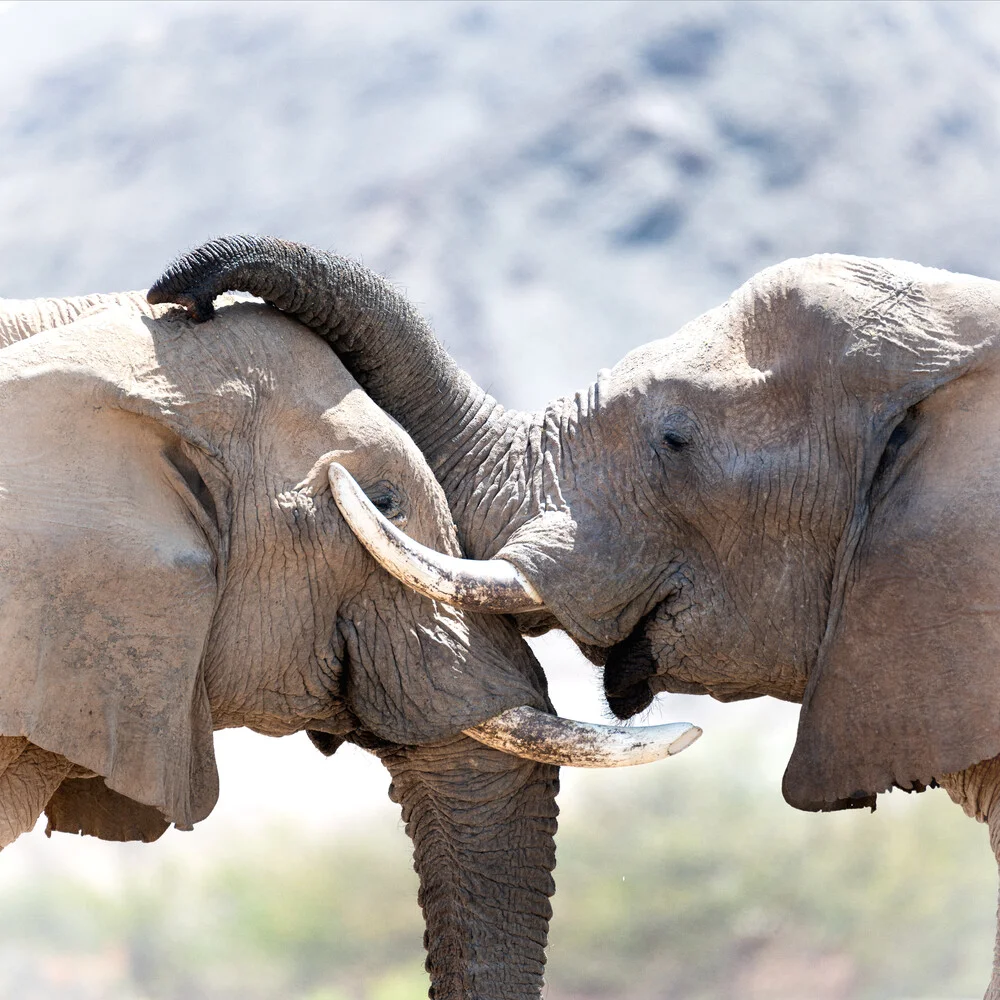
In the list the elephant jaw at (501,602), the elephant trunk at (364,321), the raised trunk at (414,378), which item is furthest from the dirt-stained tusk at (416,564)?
the elephant trunk at (364,321)

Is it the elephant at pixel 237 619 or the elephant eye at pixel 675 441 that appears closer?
the elephant at pixel 237 619

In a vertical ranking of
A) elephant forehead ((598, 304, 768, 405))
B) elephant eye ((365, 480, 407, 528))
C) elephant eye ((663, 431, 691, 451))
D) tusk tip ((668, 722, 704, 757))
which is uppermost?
elephant forehead ((598, 304, 768, 405))

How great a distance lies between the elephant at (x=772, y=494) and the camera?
430 cm

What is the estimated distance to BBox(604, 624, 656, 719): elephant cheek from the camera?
477 cm

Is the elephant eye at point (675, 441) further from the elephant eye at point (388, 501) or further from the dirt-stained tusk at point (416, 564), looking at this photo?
the elephant eye at point (388, 501)

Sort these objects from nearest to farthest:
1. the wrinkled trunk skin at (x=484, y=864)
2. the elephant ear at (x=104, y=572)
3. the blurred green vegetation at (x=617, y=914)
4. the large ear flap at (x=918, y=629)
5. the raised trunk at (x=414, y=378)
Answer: the elephant ear at (x=104, y=572) → the large ear flap at (x=918, y=629) → the raised trunk at (x=414, y=378) → the wrinkled trunk skin at (x=484, y=864) → the blurred green vegetation at (x=617, y=914)

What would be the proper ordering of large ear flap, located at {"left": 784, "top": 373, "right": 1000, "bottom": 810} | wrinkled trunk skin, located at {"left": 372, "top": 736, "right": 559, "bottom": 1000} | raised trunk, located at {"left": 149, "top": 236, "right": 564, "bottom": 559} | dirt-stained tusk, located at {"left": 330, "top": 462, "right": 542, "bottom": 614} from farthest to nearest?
wrinkled trunk skin, located at {"left": 372, "top": 736, "right": 559, "bottom": 1000} → raised trunk, located at {"left": 149, "top": 236, "right": 564, "bottom": 559} → dirt-stained tusk, located at {"left": 330, "top": 462, "right": 542, "bottom": 614} → large ear flap, located at {"left": 784, "top": 373, "right": 1000, "bottom": 810}

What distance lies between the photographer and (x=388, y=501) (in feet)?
15.0

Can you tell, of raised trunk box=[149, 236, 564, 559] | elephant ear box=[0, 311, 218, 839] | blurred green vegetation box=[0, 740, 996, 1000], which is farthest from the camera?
blurred green vegetation box=[0, 740, 996, 1000]

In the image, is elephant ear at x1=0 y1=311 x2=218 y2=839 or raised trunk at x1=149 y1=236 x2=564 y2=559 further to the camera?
raised trunk at x1=149 y1=236 x2=564 y2=559

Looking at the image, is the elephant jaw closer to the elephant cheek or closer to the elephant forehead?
the elephant cheek

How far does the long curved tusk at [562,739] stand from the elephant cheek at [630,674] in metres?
0.18

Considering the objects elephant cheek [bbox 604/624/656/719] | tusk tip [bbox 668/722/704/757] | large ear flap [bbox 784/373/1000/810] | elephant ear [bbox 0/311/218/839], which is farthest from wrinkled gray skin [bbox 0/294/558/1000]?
large ear flap [bbox 784/373/1000/810]

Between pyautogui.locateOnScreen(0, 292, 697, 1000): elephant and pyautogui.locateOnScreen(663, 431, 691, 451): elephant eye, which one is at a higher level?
pyautogui.locateOnScreen(663, 431, 691, 451): elephant eye
